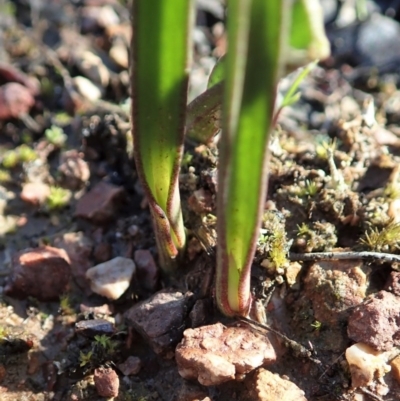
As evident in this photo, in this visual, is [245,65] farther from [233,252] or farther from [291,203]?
[291,203]

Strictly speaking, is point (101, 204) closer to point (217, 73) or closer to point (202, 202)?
point (202, 202)

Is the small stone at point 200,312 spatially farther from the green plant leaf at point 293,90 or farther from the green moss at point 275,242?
the green plant leaf at point 293,90

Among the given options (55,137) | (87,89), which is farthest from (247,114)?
(87,89)

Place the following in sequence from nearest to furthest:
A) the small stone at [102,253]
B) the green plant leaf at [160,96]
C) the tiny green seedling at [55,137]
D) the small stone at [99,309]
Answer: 1. the green plant leaf at [160,96]
2. the small stone at [99,309]
3. the small stone at [102,253]
4. the tiny green seedling at [55,137]

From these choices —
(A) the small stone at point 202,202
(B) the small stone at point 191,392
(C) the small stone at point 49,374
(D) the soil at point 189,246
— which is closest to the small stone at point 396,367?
(D) the soil at point 189,246

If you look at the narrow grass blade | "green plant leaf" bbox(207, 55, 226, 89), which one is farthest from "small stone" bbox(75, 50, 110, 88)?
"green plant leaf" bbox(207, 55, 226, 89)

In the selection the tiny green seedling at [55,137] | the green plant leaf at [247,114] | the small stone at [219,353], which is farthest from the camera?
the tiny green seedling at [55,137]

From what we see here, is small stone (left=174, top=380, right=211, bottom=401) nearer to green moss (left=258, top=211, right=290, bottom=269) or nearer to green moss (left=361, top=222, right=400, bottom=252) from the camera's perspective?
green moss (left=258, top=211, right=290, bottom=269)
